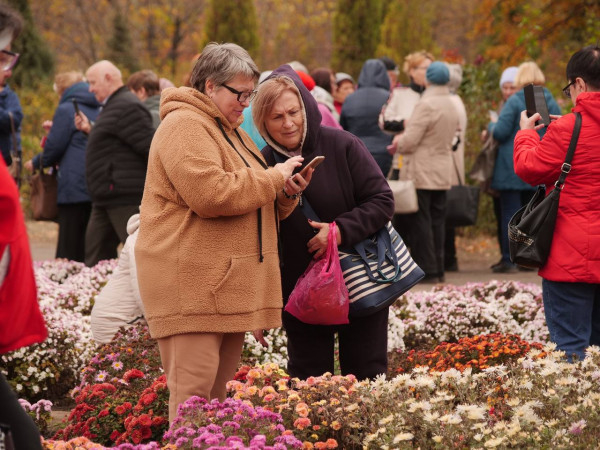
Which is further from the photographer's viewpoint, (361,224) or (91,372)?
(91,372)

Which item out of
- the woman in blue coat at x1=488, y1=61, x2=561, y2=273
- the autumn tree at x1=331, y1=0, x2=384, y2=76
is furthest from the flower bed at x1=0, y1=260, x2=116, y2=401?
the autumn tree at x1=331, y1=0, x2=384, y2=76

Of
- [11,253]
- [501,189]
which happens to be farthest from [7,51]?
[501,189]

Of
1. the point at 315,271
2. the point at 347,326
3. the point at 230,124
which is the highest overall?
the point at 230,124

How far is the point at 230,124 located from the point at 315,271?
2.60 ft

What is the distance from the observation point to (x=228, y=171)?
13.1 ft

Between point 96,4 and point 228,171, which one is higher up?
point 96,4

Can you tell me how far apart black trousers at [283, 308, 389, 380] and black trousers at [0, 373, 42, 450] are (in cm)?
188

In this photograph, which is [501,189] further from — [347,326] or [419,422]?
[419,422]

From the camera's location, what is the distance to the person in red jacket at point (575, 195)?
508 centimetres

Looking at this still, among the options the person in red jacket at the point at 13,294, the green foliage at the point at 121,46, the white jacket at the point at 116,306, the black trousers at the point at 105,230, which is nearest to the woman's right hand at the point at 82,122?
the black trousers at the point at 105,230

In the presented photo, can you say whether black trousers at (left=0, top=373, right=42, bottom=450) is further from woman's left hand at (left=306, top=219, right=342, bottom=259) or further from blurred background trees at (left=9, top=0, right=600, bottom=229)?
blurred background trees at (left=9, top=0, right=600, bottom=229)

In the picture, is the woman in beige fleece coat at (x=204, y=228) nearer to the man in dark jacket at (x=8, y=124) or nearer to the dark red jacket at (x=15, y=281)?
the dark red jacket at (x=15, y=281)

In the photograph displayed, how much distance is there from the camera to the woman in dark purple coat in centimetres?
448

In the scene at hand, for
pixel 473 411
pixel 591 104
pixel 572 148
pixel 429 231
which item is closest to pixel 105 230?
pixel 429 231
